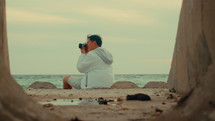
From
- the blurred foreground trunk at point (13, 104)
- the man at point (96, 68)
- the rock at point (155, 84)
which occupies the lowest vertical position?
the rock at point (155, 84)

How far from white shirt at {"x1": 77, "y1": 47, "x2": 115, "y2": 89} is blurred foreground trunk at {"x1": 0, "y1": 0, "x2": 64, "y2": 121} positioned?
584 centimetres

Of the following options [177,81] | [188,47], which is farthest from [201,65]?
[177,81]

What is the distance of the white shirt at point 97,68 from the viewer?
8383 mm

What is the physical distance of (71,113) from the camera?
126 inches

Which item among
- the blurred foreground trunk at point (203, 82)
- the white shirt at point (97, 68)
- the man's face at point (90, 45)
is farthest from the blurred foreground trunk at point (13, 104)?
the man's face at point (90, 45)

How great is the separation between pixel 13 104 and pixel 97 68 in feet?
20.5

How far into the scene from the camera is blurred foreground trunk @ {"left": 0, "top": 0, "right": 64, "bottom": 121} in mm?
Result: 2178

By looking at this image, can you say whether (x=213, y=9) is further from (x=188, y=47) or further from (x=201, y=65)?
(x=188, y=47)

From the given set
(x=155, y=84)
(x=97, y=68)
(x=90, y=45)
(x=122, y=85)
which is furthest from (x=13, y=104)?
(x=155, y=84)

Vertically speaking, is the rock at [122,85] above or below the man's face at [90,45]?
below

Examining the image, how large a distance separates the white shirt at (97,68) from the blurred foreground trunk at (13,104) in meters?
5.84

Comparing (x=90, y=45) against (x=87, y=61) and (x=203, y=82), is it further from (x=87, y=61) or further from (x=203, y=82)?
(x=203, y=82)

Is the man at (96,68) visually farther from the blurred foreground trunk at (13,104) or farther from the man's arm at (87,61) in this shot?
the blurred foreground trunk at (13,104)

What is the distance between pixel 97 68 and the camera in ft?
27.8
